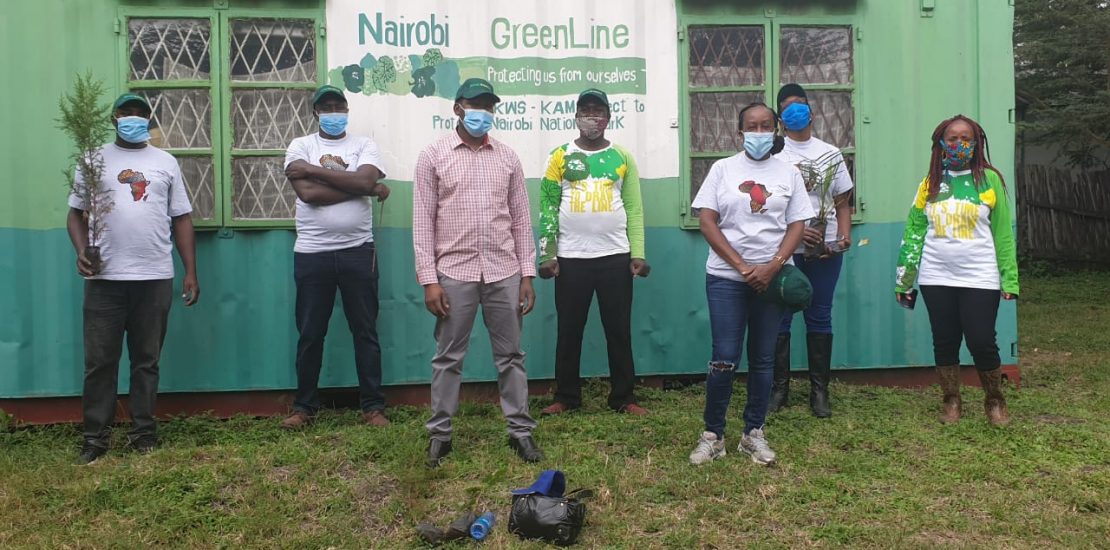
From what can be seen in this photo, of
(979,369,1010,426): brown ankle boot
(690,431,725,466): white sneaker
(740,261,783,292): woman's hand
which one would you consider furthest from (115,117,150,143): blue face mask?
(979,369,1010,426): brown ankle boot

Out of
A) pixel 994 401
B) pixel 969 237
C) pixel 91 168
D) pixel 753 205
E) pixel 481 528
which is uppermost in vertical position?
pixel 91 168

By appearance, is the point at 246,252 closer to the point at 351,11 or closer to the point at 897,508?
the point at 351,11

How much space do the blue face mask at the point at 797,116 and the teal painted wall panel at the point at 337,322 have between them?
1.06m

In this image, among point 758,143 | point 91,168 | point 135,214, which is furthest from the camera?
point 135,214

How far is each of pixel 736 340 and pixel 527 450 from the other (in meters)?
1.14

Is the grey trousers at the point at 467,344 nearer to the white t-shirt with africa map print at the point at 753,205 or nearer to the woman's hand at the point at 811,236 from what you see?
the white t-shirt with africa map print at the point at 753,205

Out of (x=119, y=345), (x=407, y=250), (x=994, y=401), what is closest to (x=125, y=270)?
(x=119, y=345)

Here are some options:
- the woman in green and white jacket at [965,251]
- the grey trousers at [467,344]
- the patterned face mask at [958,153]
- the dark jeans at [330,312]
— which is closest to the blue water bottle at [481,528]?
the grey trousers at [467,344]

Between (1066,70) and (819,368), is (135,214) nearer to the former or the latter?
(819,368)

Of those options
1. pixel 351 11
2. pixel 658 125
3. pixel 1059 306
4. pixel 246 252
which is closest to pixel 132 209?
pixel 246 252

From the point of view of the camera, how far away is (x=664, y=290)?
19.5ft

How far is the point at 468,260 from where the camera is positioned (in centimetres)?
433

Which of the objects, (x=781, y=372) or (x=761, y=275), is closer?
(x=761, y=275)

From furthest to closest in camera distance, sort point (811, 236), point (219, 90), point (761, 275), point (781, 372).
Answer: point (219, 90), point (781, 372), point (811, 236), point (761, 275)
